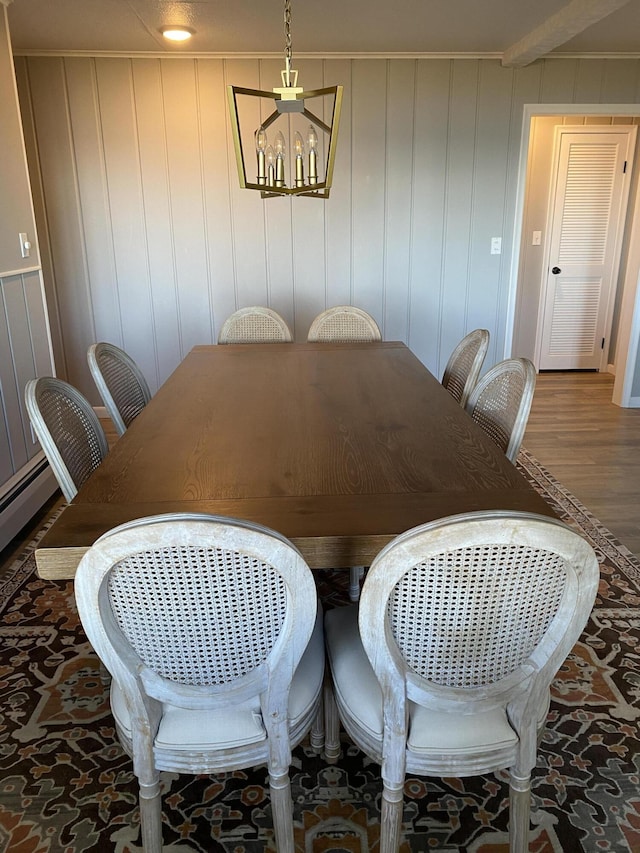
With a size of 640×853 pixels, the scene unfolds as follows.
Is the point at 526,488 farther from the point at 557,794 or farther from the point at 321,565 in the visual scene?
the point at 557,794

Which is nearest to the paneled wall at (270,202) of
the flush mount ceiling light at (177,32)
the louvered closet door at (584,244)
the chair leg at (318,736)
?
the flush mount ceiling light at (177,32)

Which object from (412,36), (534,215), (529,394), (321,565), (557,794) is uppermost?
(412,36)

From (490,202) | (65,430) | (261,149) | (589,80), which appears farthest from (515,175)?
(65,430)

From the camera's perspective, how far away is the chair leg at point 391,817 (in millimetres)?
1255

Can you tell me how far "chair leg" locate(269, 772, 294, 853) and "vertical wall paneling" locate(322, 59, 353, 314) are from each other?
11.9ft

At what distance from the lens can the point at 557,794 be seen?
1.61 meters

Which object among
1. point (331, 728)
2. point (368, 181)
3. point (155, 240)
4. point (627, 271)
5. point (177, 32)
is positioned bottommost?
point (331, 728)

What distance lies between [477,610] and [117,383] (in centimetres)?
178

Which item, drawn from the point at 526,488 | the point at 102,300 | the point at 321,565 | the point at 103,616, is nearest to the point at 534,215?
the point at 102,300

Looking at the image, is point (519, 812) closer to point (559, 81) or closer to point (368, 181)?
point (368, 181)

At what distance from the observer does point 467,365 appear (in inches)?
106

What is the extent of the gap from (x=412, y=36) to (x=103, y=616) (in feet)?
12.6

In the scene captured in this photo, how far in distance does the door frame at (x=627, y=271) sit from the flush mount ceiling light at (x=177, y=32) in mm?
2225

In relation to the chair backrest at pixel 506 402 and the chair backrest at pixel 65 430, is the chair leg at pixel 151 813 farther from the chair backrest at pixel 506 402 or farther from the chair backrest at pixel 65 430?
the chair backrest at pixel 506 402
